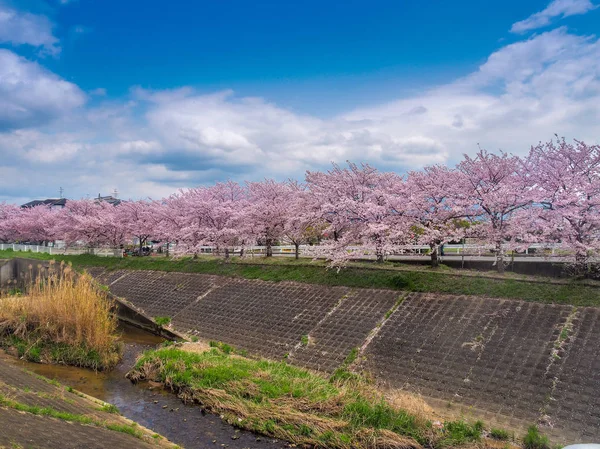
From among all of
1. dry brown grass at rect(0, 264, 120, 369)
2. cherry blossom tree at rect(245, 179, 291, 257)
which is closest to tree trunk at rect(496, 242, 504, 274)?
cherry blossom tree at rect(245, 179, 291, 257)

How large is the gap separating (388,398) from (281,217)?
18.3 meters

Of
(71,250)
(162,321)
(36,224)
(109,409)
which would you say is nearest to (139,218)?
(71,250)

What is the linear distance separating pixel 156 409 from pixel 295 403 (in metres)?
4.44

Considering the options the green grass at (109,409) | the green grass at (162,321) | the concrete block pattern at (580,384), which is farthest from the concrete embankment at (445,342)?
the green grass at (109,409)

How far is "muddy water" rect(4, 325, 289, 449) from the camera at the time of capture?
11836mm

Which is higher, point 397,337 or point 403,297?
point 403,297

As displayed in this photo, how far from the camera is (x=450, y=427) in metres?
11.6

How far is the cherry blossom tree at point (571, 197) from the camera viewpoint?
17.3m

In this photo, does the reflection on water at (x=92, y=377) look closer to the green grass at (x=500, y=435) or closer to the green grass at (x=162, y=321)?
the green grass at (x=162, y=321)

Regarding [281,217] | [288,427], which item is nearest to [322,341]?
[288,427]

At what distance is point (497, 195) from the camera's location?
1931 cm

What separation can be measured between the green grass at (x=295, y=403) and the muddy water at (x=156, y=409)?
367 millimetres

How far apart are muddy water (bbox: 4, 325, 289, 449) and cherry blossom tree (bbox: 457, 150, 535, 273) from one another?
12910 millimetres

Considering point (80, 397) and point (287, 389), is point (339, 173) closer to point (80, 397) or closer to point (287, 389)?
point (287, 389)
